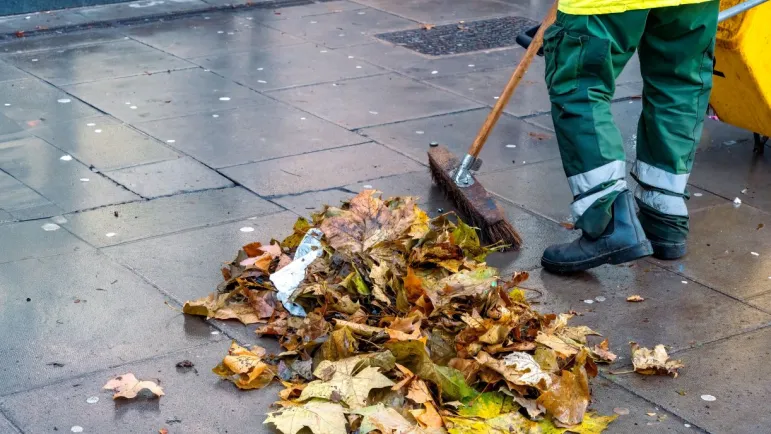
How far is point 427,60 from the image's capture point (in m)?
7.37

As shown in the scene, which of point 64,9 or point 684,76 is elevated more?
point 684,76

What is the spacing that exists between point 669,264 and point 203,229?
194 cm

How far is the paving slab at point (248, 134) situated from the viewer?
5418mm

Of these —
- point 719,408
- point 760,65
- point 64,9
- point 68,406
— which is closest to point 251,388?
point 68,406

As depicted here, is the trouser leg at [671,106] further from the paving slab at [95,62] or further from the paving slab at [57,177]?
the paving slab at [95,62]

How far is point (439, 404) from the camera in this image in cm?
312

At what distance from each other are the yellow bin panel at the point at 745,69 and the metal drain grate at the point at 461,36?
2.75m

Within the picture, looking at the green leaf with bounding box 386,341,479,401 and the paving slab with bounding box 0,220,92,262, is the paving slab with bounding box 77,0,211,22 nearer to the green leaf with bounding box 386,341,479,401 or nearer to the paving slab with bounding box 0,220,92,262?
the paving slab with bounding box 0,220,92,262

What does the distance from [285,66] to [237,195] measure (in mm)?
2417

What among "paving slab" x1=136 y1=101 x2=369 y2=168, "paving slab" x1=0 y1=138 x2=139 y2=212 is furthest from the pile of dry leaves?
"paving slab" x1=136 y1=101 x2=369 y2=168

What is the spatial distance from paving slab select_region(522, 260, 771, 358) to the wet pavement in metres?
0.01

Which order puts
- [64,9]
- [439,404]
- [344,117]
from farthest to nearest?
[64,9]
[344,117]
[439,404]

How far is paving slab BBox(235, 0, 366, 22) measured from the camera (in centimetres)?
856

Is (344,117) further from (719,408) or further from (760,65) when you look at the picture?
(719,408)
